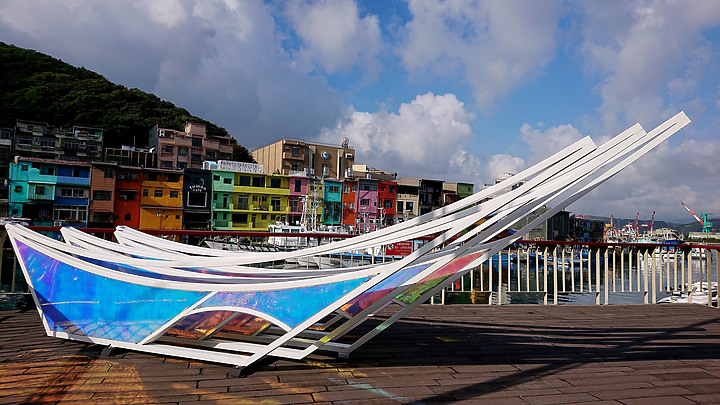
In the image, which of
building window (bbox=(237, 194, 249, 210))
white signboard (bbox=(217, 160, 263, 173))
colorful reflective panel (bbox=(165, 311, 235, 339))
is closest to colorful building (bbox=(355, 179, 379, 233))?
white signboard (bbox=(217, 160, 263, 173))

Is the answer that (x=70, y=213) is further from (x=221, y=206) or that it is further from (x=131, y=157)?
(x=221, y=206)

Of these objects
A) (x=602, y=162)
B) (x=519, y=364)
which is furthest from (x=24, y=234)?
(x=602, y=162)

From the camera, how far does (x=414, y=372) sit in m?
3.15

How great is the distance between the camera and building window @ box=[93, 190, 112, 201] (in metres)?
33.0

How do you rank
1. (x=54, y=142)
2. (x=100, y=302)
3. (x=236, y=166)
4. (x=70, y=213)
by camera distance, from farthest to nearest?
(x=236, y=166) → (x=54, y=142) → (x=70, y=213) → (x=100, y=302)

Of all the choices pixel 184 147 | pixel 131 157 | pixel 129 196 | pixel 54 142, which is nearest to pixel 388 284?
pixel 129 196

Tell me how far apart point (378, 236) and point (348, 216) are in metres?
39.2

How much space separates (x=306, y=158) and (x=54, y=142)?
22.7 m

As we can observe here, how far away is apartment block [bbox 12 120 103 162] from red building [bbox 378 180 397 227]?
2570 centimetres

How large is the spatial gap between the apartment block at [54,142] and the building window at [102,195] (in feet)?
22.9

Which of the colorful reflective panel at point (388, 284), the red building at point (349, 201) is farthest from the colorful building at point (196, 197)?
the colorful reflective panel at point (388, 284)

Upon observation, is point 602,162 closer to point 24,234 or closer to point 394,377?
point 394,377

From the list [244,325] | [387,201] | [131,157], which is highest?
[131,157]

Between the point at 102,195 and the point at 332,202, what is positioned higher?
the point at 332,202
